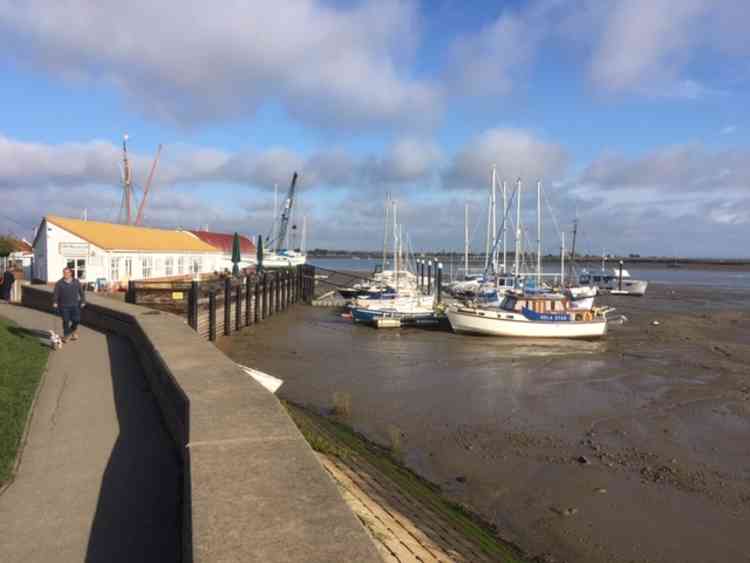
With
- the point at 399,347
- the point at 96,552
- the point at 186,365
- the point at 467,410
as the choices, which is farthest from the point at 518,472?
the point at 399,347

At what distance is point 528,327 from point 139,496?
27553 millimetres

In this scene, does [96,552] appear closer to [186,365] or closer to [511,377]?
[186,365]

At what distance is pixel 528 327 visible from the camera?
3152 centimetres

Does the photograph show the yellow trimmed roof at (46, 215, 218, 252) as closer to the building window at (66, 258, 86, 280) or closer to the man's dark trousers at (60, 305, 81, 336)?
the building window at (66, 258, 86, 280)

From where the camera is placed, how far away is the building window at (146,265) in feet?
124

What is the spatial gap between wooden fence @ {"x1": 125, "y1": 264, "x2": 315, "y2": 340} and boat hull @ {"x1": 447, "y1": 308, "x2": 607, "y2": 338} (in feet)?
36.3

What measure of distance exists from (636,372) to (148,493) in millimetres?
20042

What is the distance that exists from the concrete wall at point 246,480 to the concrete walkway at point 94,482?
34 cm

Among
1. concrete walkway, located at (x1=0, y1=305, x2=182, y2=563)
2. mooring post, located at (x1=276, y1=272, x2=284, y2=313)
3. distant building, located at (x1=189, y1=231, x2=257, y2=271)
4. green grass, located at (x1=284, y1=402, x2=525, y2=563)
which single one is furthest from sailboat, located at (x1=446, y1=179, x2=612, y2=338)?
distant building, located at (x1=189, y1=231, x2=257, y2=271)

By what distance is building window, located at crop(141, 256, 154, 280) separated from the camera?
1486 inches

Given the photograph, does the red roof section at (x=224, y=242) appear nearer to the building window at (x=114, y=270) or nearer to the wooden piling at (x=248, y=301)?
the building window at (x=114, y=270)

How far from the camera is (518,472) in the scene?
1086 cm

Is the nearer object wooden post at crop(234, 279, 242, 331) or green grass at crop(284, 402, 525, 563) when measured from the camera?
green grass at crop(284, 402, 525, 563)

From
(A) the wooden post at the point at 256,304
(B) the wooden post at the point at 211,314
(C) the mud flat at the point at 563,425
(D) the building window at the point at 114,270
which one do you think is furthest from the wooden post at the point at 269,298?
(B) the wooden post at the point at 211,314
